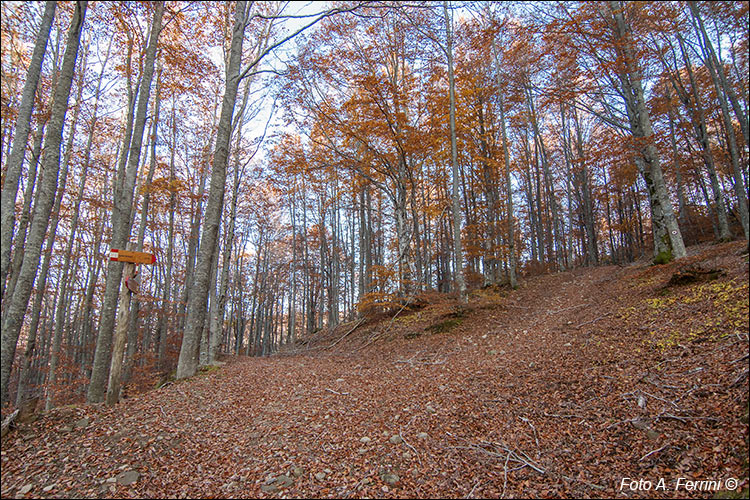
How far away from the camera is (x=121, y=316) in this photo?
5.12 metres

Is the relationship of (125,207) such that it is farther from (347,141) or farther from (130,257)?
(347,141)

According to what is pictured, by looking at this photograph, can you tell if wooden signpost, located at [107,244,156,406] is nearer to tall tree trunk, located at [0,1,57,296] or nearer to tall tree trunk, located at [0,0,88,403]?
tall tree trunk, located at [0,0,88,403]

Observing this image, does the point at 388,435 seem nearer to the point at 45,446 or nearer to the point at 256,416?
the point at 256,416

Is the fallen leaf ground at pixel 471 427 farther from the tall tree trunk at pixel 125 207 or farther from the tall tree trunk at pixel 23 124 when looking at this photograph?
the tall tree trunk at pixel 23 124

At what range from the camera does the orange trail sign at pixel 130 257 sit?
17.1ft

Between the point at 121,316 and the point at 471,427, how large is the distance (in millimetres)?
5519

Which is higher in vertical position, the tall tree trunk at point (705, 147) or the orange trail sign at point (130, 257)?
the tall tree trunk at point (705, 147)

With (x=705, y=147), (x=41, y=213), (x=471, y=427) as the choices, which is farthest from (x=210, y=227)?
(x=705, y=147)

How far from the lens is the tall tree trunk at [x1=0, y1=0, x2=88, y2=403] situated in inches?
152

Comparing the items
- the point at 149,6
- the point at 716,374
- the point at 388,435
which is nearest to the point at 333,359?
the point at 388,435

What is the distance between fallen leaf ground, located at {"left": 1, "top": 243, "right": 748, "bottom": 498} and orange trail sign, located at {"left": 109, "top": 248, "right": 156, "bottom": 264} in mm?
2221

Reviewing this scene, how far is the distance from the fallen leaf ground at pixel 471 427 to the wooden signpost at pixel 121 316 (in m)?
0.41

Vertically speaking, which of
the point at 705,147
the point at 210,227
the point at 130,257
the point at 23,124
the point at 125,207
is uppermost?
the point at 705,147

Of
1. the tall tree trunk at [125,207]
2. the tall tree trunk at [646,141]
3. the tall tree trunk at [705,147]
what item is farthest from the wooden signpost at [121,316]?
the tall tree trunk at [705,147]
